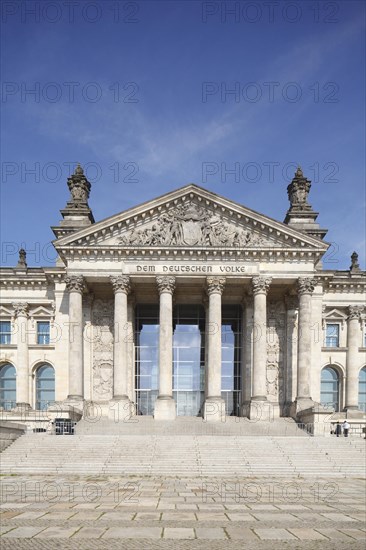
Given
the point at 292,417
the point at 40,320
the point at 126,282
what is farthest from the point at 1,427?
the point at 292,417

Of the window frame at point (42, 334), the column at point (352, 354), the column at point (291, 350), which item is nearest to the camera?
the column at point (291, 350)

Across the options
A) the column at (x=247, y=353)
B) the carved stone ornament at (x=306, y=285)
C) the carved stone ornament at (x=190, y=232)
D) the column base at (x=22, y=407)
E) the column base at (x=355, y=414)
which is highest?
the carved stone ornament at (x=190, y=232)

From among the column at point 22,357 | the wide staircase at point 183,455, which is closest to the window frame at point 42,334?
the column at point 22,357

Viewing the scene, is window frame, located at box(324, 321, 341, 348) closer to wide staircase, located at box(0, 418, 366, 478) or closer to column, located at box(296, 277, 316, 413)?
column, located at box(296, 277, 316, 413)

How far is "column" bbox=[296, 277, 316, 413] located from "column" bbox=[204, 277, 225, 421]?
6828mm

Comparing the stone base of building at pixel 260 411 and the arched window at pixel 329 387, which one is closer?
the stone base of building at pixel 260 411

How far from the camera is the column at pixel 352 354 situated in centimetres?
5116

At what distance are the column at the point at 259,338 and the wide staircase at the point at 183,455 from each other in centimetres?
581

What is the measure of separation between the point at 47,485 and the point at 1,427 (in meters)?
11.6

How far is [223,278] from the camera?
4416cm

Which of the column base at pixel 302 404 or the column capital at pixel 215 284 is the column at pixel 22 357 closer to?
the column capital at pixel 215 284

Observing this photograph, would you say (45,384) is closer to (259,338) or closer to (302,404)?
(259,338)

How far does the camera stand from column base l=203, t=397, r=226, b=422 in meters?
41.9

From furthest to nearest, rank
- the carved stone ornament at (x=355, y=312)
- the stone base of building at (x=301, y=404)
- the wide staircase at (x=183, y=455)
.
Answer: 1. the carved stone ornament at (x=355, y=312)
2. the stone base of building at (x=301, y=404)
3. the wide staircase at (x=183, y=455)
